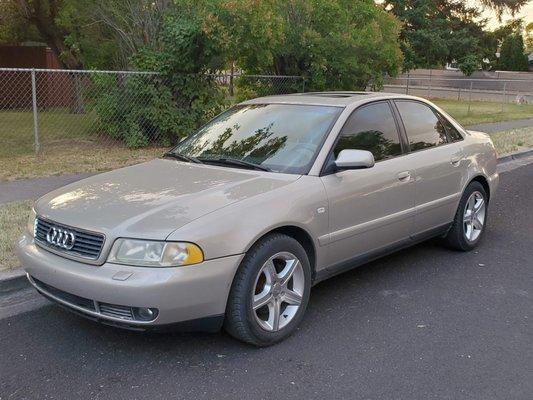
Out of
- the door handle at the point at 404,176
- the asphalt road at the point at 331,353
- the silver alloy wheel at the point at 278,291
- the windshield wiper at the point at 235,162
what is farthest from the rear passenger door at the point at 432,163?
the silver alloy wheel at the point at 278,291

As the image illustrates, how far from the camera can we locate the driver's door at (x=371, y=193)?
169 inches

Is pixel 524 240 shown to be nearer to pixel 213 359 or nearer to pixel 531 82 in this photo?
pixel 213 359

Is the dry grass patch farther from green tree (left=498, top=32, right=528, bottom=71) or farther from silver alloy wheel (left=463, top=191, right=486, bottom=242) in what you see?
green tree (left=498, top=32, right=528, bottom=71)

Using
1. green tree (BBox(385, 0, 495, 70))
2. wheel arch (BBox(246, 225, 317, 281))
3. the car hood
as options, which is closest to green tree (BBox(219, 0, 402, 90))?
the car hood

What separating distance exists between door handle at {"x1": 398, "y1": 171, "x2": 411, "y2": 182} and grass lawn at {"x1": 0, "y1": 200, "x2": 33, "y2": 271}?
315cm

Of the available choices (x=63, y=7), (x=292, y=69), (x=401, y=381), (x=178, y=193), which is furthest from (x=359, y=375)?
(x=63, y=7)

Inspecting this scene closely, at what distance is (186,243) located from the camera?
11.1 feet

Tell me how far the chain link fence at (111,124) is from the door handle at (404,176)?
19.4 ft

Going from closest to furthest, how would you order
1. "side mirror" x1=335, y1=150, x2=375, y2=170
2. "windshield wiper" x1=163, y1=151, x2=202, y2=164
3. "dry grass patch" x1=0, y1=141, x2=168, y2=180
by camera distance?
1. "side mirror" x1=335, y1=150, x2=375, y2=170
2. "windshield wiper" x1=163, y1=151, x2=202, y2=164
3. "dry grass patch" x1=0, y1=141, x2=168, y2=180

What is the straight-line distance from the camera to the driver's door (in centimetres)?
429

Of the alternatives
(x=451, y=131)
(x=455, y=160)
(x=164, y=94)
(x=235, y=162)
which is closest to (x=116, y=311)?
(x=235, y=162)

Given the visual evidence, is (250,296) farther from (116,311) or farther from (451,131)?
(451,131)

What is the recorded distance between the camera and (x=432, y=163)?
17.2 ft

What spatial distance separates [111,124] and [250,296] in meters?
8.89
